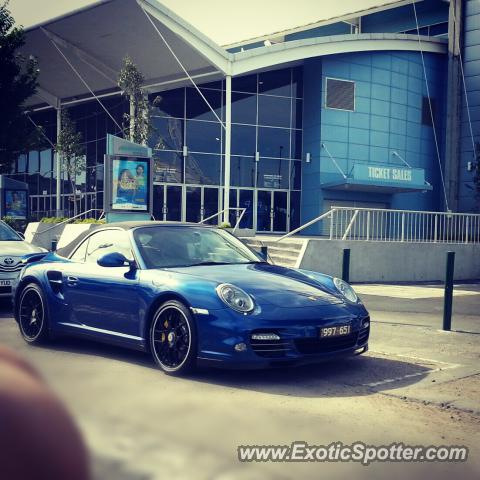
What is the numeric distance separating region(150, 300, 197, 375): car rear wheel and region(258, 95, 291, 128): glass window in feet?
89.2

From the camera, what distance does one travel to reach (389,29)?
132 ft

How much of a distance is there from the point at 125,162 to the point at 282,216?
1363 centimetres

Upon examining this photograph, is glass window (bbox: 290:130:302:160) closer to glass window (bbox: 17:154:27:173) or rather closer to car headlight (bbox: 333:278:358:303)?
glass window (bbox: 17:154:27:173)

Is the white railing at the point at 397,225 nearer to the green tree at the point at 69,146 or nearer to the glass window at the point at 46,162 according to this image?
the green tree at the point at 69,146

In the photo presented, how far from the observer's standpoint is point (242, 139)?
31672mm

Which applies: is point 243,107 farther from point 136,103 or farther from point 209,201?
point 136,103

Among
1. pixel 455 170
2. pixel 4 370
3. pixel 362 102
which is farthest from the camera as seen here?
pixel 455 170

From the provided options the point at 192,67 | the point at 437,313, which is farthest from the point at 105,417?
the point at 192,67

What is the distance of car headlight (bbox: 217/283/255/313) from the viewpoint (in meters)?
5.26

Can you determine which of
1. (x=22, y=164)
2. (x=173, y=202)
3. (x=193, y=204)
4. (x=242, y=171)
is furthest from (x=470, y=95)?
(x=22, y=164)

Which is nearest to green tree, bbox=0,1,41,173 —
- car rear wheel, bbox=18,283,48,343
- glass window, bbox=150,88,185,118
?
glass window, bbox=150,88,185,118

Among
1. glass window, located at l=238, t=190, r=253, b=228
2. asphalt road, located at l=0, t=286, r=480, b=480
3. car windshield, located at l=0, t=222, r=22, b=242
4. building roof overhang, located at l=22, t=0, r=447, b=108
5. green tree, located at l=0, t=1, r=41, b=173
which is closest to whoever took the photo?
asphalt road, located at l=0, t=286, r=480, b=480

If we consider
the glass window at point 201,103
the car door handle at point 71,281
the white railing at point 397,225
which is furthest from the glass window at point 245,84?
the car door handle at point 71,281

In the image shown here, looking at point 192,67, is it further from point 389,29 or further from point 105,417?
point 105,417
